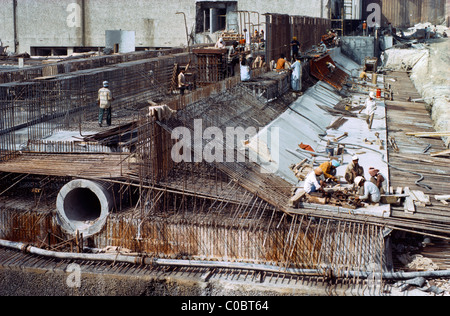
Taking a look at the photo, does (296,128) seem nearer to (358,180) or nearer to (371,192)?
(358,180)

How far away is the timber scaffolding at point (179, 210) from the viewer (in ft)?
40.1

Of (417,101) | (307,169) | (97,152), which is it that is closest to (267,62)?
(417,101)

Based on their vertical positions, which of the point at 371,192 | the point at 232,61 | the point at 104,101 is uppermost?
the point at 232,61

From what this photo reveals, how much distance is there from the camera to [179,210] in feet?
44.0

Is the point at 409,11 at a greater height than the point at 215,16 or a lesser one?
greater

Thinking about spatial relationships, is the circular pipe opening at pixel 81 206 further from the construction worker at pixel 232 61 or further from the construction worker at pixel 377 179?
the construction worker at pixel 232 61

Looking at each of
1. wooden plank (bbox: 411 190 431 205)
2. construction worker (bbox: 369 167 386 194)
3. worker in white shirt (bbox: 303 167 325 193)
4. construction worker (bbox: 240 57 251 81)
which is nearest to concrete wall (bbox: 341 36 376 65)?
construction worker (bbox: 240 57 251 81)

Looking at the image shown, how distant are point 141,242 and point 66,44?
126ft

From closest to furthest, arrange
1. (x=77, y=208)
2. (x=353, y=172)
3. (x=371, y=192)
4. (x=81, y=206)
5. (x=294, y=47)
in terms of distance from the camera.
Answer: (x=371, y=192), (x=77, y=208), (x=81, y=206), (x=353, y=172), (x=294, y=47)

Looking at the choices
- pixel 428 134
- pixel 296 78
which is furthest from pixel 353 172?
pixel 296 78

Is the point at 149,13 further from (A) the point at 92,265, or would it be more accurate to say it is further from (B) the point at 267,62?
Answer: (A) the point at 92,265

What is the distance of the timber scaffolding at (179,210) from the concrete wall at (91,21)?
30.6 meters

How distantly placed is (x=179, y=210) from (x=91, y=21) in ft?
121

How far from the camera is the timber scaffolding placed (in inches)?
481
